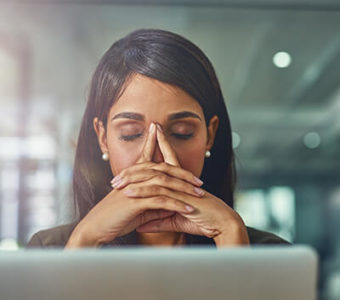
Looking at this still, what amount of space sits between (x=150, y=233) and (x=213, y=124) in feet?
1.43

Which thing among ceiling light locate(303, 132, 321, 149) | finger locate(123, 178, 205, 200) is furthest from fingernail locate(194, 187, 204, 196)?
ceiling light locate(303, 132, 321, 149)

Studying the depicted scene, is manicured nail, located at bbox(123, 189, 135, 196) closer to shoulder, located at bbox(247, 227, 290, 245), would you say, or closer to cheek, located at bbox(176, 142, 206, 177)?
cheek, located at bbox(176, 142, 206, 177)

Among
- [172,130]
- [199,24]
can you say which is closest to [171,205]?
[172,130]

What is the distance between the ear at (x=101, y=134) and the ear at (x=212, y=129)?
35cm

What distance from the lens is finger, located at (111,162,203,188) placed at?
4.52 ft

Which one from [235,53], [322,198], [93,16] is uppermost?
[93,16]

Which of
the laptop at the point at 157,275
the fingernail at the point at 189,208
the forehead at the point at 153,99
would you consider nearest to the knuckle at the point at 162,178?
the fingernail at the point at 189,208

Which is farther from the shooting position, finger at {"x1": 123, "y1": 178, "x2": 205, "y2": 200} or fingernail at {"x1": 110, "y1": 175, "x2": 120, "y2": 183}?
fingernail at {"x1": 110, "y1": 175, "x2": 120, "y2": 183}

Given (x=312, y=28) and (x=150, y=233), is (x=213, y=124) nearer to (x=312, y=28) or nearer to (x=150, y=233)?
(x=150, y=233)

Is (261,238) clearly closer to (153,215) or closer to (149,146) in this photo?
(153,215)

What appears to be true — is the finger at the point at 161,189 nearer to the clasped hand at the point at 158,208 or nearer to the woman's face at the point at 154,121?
the clasped hand at the point at 158,208

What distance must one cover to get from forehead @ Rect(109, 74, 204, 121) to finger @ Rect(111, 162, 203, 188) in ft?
0.56

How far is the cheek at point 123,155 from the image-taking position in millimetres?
1463

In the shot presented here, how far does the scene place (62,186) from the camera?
1.99m
